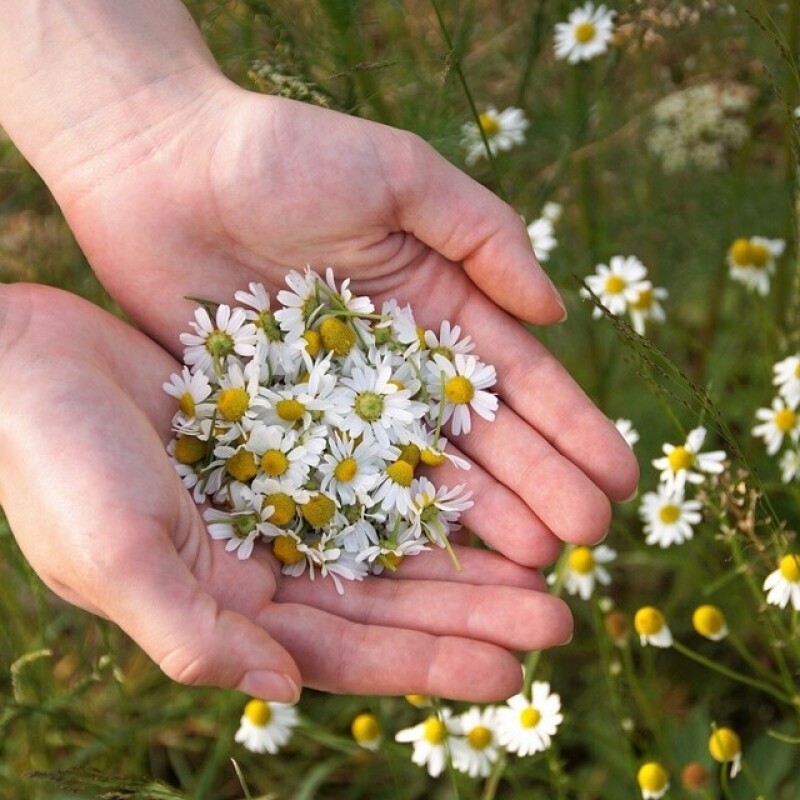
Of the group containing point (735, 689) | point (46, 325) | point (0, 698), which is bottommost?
point (735, 689)

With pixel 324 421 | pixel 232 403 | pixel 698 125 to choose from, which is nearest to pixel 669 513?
pixel 324 421

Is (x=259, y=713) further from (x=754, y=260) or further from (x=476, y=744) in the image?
(x=754, y=260)

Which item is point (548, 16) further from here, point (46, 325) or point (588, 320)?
point (46, 325)

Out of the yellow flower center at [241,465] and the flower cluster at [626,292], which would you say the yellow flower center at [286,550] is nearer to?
the yellow flower center at [241,465]

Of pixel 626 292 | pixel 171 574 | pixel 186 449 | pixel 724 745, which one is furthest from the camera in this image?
pixel 626 292

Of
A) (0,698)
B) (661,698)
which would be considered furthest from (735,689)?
(0,698)

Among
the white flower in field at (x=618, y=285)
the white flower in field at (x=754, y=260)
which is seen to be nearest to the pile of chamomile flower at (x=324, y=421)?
the white flower in field at (x=618, y=285)
